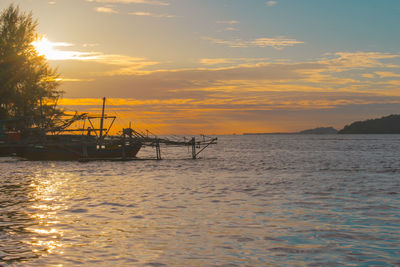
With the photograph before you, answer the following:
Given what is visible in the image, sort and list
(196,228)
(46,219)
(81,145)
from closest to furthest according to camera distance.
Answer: (196,228), (46,219), (81,145)

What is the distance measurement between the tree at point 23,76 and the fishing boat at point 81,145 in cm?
338

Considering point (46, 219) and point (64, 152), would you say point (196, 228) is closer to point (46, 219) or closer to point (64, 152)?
point (46, 219)

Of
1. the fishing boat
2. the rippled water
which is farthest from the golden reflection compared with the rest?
the fishing boat

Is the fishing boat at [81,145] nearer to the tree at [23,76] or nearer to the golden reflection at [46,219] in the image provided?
the tree at [23,76]

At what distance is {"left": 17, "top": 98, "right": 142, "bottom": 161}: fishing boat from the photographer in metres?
53.1

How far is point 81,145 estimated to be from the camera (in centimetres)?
5375

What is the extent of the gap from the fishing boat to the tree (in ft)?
11.1

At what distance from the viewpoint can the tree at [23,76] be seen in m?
53.8

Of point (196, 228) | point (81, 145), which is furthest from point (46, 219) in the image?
point (81, 145)

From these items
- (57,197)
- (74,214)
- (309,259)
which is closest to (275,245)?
(309,259)

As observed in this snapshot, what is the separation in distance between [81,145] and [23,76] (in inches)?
468

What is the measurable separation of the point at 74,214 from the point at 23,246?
4.56 metres

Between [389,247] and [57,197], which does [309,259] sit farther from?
[57,197]

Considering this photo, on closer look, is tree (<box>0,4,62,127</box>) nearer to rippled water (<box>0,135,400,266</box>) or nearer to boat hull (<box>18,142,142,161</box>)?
boat hull (<box>18,142,142,161</box>)
